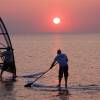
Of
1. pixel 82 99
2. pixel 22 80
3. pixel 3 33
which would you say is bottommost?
pixel 82 99

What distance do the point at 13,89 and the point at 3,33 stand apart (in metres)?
6.18

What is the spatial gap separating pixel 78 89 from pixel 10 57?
257 inches

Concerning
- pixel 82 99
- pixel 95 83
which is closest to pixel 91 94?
pixel 82 99

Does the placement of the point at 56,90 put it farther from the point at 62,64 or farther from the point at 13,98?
the point at 13,98

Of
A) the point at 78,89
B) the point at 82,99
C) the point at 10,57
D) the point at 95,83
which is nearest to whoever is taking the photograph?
the point at 82,99

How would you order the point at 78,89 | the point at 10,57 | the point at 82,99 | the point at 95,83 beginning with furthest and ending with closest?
the point at 10,57, the point at 95,83, the point at 78,89, the point at 82,99

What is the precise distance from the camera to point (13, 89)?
77.2ft

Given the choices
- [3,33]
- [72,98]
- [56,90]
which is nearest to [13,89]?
[56,90]

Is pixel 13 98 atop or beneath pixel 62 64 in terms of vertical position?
beneath

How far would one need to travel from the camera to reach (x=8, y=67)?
2844cm

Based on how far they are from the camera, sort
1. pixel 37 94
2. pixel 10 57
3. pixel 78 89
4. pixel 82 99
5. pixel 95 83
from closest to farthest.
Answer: pixel 82 99, pixel 37 94, pixel 78 89, pixel 95 83, pixel 10 57

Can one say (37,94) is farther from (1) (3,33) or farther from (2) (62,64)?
(1) (3,33)

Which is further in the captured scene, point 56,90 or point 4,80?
point 4,80

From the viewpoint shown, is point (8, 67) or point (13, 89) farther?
point (8, 67)
